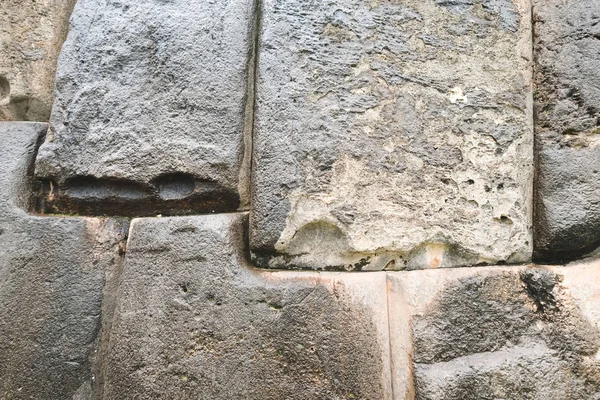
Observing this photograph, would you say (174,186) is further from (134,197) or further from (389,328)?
(389,328)

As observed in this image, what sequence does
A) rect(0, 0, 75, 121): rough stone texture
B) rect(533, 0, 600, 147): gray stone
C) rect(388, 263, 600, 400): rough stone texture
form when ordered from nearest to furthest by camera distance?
rect(388, 263, 600, 400): rough stone texture, rect(533, 0, 600, 147): gray stone, rect(0, 0, 75, 121): rough stone texture

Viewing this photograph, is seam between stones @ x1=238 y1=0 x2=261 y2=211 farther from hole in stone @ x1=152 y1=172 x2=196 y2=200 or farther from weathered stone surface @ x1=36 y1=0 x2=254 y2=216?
hole in stone @ x1=152 y1=172 x2=196 y2=200

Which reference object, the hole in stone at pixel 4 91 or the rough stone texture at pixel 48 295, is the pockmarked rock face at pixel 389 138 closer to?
the rough stone texture at pixel 48 295

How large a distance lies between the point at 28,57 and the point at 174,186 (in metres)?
0.60

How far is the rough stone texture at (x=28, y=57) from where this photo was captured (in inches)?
45.3

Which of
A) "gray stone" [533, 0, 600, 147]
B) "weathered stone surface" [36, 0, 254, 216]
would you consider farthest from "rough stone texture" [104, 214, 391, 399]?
"gray stone" [533, 0, 600, 147]

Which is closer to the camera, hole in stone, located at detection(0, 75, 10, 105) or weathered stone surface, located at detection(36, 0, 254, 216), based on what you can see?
weathered stone surface, located at detection(36, 0, 254, 216)

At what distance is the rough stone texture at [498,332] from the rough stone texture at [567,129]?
0.09m

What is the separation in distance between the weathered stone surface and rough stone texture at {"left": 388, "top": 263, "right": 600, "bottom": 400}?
0.52 meters

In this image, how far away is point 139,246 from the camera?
986mm

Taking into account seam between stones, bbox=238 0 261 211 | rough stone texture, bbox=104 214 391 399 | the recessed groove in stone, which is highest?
seam between stones, bbox=238 0 261 211

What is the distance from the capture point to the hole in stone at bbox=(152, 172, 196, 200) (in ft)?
3.34

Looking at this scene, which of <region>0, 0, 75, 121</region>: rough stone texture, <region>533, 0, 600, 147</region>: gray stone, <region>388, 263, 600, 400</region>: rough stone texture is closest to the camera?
<region>388, 263, 600, 400</region>: rough stone texture

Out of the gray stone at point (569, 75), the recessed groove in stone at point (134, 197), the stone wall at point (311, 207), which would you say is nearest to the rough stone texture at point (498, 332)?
the stone wall at point (311, 207)
